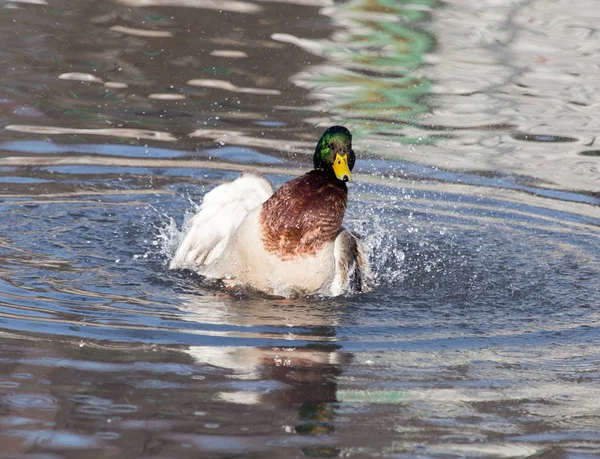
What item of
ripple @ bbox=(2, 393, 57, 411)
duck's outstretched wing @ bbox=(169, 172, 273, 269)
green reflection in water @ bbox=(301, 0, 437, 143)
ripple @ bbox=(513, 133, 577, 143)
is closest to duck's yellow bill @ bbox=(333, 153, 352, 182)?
duck's outstretched wing @ bbox=(169, 172, 273, 269)

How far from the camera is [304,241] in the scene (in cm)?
618

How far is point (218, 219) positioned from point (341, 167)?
2.90ft

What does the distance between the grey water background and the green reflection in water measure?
3 centimetres

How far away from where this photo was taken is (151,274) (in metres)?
6.54

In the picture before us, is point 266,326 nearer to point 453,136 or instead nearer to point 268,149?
point 268,149

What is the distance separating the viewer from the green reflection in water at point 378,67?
411 inches

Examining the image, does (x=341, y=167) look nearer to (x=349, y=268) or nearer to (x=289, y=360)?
(x=349, y=268)

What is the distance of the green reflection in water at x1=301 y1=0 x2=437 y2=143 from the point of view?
1044cm

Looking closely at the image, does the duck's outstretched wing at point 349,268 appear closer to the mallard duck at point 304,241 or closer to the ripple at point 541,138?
the mallard duck at point 304,241

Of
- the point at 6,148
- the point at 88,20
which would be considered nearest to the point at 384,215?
the point at 6,148

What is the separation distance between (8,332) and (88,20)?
7.44 m

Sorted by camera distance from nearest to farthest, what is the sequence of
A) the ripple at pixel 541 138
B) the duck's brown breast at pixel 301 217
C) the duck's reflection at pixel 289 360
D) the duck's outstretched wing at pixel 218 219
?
the duck's reflection at pixel 289 360, the duck's brown breast at pixel 301 217, the duck's outstretched wing at pixel 218 219, the ripple at pixel 541 138

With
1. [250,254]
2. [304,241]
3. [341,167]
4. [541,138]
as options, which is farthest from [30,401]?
[541,138]

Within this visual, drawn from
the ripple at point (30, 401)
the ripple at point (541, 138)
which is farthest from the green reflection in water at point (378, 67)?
the ripple at point (30, 401)
